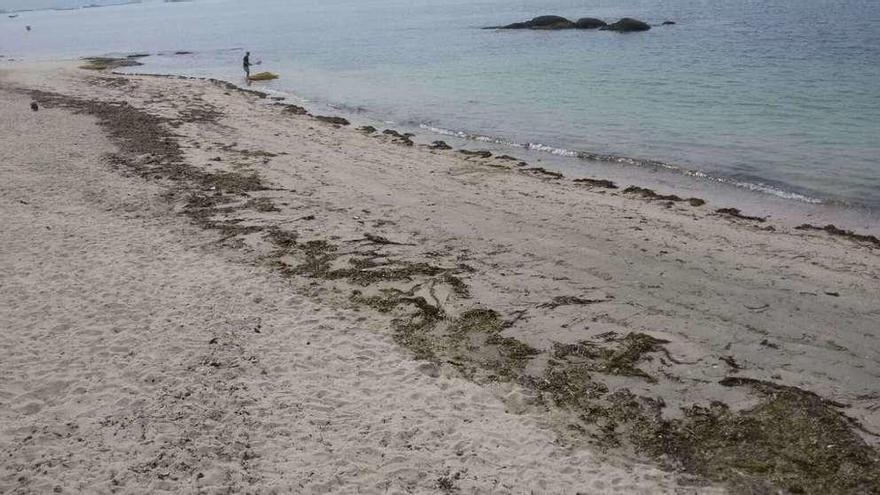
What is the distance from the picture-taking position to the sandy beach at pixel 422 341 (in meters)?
5.70

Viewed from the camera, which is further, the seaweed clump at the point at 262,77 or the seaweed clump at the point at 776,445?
the seaweed clump at the point at 262,77

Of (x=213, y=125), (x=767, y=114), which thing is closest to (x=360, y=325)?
(x=213, y=125)

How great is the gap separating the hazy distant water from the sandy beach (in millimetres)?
4800

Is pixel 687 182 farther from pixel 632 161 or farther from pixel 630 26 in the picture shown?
pixel 630 26

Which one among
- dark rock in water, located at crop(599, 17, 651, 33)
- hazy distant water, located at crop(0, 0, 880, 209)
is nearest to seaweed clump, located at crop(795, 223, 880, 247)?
hazy distant water, located at crop(0, 0, 880, 209)

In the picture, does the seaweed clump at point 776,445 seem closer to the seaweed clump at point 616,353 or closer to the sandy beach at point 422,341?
the sandy beach at point 422,341

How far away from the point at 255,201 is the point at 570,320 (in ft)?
24.1

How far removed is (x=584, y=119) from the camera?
21656 mm

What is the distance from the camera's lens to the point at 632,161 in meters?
16.9

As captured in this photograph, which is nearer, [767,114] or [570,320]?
[570,320]

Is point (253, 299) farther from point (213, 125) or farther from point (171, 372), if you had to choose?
point (213, 125)

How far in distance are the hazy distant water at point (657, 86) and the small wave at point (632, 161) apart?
85mm

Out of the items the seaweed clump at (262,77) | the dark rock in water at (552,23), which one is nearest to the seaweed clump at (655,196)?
the seaweed clump at (262,77)

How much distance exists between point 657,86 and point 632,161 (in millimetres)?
11652
